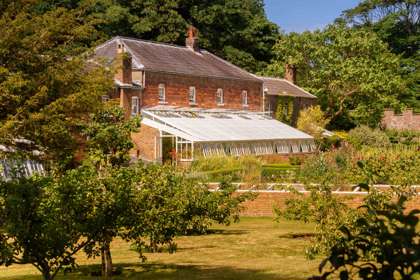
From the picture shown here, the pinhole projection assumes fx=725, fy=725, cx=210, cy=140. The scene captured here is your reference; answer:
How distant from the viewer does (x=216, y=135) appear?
45.3 m

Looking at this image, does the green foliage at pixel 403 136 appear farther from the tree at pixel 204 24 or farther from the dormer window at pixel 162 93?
the dormer window at pixel 162 93

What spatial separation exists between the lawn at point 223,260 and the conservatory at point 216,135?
22017 millimetres

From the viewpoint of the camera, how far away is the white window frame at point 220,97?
184 feet

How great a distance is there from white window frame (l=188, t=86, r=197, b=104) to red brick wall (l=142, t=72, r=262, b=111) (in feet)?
0.83

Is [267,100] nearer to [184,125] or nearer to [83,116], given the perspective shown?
[184,125]

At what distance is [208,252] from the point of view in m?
16.9

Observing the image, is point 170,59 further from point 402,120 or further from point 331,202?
point 331,202

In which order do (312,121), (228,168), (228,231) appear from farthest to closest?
1. (312,121)
2. (228,168)
3. (228,231)

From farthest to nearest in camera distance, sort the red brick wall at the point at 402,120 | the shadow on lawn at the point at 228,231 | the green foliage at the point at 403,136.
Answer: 1. the red brick wall at the point at 402,120
2. the green foliage at the point at 403,136
3. the shadow on lawn at the point at 228,231

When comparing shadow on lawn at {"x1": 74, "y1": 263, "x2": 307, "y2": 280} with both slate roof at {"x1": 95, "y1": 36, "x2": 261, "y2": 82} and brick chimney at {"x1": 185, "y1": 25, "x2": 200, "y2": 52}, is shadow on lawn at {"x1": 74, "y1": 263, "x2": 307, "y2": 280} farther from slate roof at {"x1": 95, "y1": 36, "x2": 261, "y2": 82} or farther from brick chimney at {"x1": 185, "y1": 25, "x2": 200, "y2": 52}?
brick chimney at {"x1": 185, "y1": 25, "x2": 200, "y2": 52}

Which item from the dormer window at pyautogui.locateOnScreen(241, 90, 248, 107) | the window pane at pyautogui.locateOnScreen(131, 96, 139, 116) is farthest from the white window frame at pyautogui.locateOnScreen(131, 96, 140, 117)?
the dormer window at pyautogui.locateOnScreen(241, 90, 248, 107)

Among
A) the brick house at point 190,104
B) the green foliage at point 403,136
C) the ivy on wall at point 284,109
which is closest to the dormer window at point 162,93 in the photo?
the brick house at point 190,104

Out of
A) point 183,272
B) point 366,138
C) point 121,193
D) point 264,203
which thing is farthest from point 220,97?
point 121,193

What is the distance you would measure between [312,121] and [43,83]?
42.4 m
